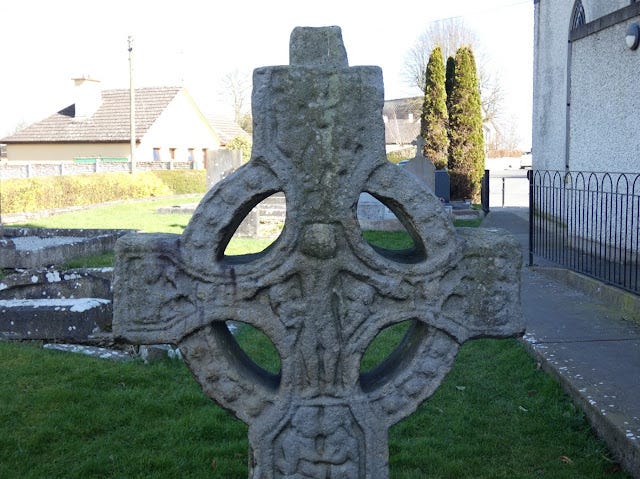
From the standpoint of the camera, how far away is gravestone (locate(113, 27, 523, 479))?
267 cm

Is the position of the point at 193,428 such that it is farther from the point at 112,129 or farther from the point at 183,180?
the point at 112,129

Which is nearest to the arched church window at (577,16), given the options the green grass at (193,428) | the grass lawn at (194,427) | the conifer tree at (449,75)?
the grass lawn at (194,427)

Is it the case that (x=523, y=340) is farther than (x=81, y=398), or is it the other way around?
(x=523, y=340)

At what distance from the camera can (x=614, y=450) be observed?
407cm

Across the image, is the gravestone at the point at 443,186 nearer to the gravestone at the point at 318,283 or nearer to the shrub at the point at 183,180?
the shrub at the point at 183,180

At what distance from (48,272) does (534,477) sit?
533 cm

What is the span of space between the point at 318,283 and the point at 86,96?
41.7 meters

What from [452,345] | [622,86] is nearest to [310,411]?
[452,345]

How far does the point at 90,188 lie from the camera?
23.8 m

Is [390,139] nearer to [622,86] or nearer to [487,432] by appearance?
[622,86]

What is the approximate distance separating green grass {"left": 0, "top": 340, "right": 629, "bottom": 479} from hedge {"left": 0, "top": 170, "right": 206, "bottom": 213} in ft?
52.2

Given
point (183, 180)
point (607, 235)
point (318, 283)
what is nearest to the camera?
point (318, 283)

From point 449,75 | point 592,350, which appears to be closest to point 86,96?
point 449,75

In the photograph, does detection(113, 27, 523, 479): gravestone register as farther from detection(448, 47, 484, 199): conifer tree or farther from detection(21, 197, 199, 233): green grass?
detection(448, 47, 484, 199): conifer tree
